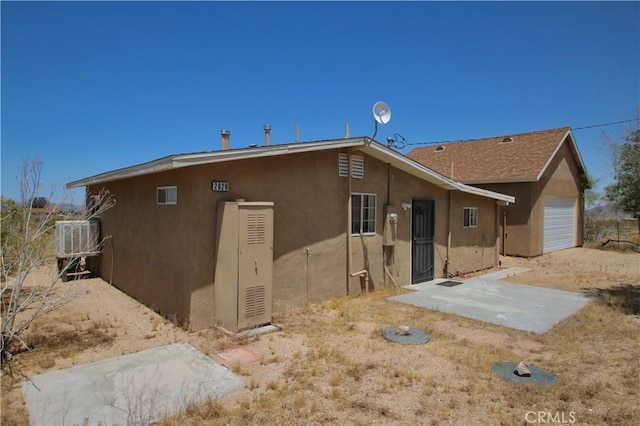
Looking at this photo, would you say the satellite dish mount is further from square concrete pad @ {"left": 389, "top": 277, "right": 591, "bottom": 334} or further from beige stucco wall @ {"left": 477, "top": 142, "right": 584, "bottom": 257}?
beige stucco wall @ {"left": 477, "top": 142, "right": 584, "bottom": 257}

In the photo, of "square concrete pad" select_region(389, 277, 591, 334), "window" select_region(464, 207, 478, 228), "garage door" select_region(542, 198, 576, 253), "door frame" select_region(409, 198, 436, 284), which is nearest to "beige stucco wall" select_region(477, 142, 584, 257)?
"garage door" select_region(542, 198, 576, 253)

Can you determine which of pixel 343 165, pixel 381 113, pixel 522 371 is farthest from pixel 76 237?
pixel 522 371

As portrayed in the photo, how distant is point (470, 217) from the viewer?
12.8 metres

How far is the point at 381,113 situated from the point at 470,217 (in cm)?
628

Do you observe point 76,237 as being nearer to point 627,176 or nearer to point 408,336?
point 408,336

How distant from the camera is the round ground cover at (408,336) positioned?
228 inches

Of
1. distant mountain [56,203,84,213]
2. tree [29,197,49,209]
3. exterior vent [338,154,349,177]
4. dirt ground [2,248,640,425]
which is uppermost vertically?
exterior vent [338,154,349,177]

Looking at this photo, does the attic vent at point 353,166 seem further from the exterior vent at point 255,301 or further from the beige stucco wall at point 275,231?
the exterior vent at point 255,301

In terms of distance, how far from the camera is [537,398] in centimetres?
399

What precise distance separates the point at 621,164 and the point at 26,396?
19956 millimetres

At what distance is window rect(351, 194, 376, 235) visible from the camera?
8.89m

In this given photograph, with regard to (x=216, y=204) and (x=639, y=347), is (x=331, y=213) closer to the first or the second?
(x=216, y=204)

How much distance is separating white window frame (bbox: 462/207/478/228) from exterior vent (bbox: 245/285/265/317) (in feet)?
27.5

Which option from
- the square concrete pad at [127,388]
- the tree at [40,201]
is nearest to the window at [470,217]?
the square concrete pad at [127,388]
